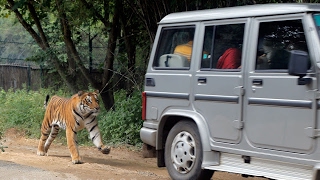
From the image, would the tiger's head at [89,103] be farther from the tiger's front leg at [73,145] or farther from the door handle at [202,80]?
the door handle at [202,80]

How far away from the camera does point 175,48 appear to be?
25.6 ft

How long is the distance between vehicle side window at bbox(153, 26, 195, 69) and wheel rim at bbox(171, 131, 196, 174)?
2.78 feet

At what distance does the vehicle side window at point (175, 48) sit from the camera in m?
7.56

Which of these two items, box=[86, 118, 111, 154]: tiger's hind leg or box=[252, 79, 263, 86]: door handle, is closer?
box=[252, 79, 263, 86]: door handle

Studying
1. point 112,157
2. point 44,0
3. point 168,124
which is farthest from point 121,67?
point 168,124

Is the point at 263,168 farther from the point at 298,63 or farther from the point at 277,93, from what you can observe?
the point at 298,63

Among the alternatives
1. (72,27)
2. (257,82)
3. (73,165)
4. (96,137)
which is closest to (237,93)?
(257,82)

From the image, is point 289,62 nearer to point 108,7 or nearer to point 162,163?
point 162,163

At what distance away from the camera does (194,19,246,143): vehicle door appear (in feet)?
22.0

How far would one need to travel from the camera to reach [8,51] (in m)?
28.4

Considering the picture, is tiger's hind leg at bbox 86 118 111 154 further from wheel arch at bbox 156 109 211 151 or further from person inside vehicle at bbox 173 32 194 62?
person inside vehicle at bbox 173 32 194 62

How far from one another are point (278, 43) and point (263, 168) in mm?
Answer: 1301

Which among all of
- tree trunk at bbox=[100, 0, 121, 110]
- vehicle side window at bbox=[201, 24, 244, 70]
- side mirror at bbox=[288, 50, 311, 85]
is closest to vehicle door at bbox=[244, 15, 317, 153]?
side mirror at bbox=[288, 50, 311, 85]

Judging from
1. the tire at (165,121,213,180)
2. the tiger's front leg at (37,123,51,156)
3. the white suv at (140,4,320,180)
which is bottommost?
the tiger's front leg at (37,123,51,156)
